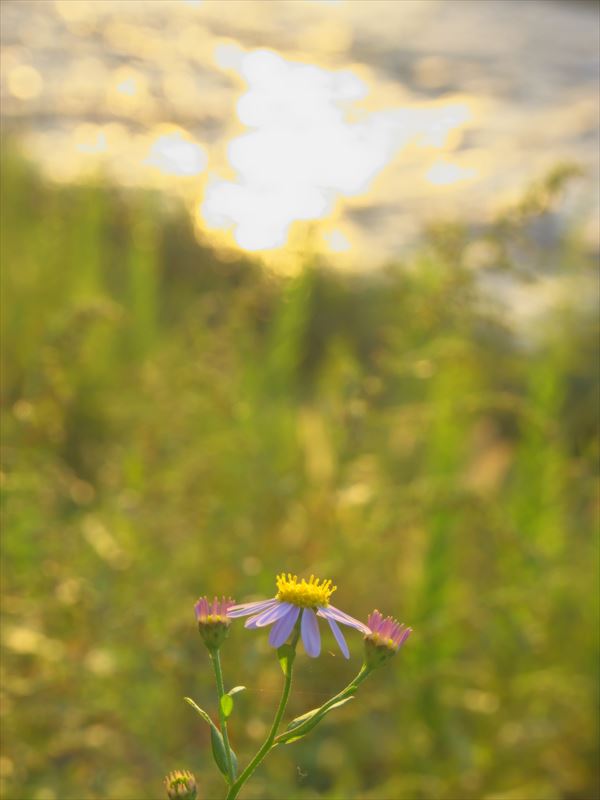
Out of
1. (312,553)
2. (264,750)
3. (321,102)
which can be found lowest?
(264,750)

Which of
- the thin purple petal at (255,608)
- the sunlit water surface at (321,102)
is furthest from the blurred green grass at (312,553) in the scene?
the thin purple petal at (255,608)

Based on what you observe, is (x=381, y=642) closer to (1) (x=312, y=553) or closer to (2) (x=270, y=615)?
(2) (x=270, y=615)

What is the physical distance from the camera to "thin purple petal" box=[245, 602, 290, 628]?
2.06ft

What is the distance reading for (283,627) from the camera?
635mm

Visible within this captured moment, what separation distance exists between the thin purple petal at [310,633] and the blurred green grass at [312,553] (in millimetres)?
706

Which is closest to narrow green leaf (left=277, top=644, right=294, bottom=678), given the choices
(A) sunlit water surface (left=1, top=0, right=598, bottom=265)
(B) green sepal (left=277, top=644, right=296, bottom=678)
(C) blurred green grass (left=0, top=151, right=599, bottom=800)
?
(B) green sepal (left=277, top=644, right=296, bottom=678)

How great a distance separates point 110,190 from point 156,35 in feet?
2.84

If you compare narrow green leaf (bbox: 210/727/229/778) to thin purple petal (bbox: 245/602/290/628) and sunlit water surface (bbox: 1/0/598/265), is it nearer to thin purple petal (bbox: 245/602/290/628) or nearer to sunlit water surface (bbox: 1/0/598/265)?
thin purple petal (bbox: 245/602/290/628)

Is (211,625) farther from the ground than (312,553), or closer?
closer

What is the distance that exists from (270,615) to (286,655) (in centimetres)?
3

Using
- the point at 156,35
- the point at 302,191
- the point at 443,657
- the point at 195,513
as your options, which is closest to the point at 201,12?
the point at 156,35

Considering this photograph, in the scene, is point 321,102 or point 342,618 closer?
point 342,618

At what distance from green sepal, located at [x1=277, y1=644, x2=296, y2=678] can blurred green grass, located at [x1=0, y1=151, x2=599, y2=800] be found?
0.72 metres

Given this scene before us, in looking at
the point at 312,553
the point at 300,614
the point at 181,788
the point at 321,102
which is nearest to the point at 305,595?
the point at 300,614
